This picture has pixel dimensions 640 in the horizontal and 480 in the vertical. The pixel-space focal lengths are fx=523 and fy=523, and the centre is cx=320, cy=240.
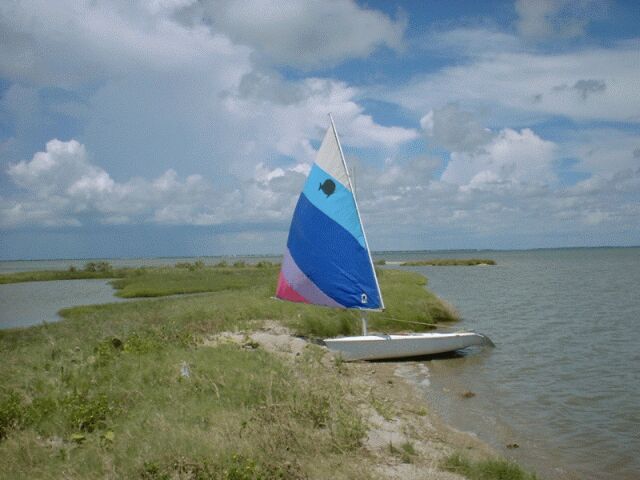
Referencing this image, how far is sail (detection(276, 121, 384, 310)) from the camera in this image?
18.1 m

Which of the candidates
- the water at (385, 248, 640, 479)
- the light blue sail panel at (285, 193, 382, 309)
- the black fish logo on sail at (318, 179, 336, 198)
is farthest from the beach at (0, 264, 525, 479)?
the black fish logo on sail at (318, 179, 336, 198)

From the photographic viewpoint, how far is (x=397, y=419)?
11188mm

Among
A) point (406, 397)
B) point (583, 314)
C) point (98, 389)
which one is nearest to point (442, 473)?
point (406, 397)

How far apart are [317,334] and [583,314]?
17.7 meters

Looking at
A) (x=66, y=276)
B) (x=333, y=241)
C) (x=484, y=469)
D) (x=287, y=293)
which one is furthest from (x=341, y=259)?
(x=66, y=276)

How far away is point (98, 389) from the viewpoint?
11.2m

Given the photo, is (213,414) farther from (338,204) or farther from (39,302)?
(39,302)

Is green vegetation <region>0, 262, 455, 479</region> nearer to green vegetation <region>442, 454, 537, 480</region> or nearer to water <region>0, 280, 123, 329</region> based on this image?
green vegetation <region>442, 454, 537, 480</region>

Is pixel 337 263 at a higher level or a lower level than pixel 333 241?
lower

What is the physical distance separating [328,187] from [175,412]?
34.6 feet

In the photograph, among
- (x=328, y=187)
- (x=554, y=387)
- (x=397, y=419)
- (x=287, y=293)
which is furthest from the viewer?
(x=287, y=293)

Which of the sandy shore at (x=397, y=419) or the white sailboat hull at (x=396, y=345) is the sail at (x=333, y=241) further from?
the sandy shore at (x=397, y=419)

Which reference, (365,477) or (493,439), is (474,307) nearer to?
(493,439)

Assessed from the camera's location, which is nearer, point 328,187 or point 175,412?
point 175,412
